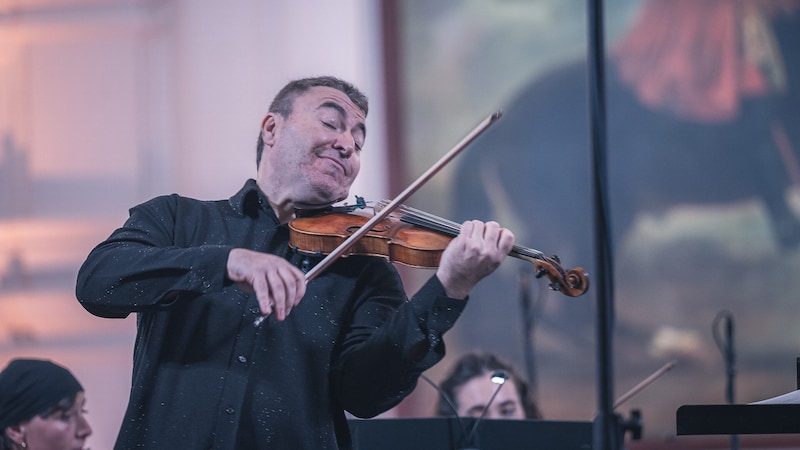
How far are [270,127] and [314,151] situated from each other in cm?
16

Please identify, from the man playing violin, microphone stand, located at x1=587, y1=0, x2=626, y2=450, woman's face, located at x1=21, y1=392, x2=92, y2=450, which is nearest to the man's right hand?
the man playing violin

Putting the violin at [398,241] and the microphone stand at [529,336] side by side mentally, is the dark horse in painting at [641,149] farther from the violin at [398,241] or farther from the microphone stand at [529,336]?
the violin at [398,241]

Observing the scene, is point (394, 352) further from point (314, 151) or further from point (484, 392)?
point (484, 392)

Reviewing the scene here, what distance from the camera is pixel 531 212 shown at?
408 centimetres

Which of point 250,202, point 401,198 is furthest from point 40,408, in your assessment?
point 401,198

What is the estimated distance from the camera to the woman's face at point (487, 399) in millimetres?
3081

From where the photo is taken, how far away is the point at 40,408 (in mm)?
2672

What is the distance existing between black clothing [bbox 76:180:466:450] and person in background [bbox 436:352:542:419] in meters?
1.29

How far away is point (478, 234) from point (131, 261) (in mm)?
587

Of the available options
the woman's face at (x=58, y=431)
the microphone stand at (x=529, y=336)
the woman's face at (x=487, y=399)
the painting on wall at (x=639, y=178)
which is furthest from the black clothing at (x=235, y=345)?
the painting on wall at (x=639, y=178)

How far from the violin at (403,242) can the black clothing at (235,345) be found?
5cm

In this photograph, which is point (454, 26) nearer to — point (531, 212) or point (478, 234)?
point (531, 212)

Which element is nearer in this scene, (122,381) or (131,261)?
(131,261)

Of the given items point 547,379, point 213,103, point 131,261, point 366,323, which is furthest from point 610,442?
point 213,103
